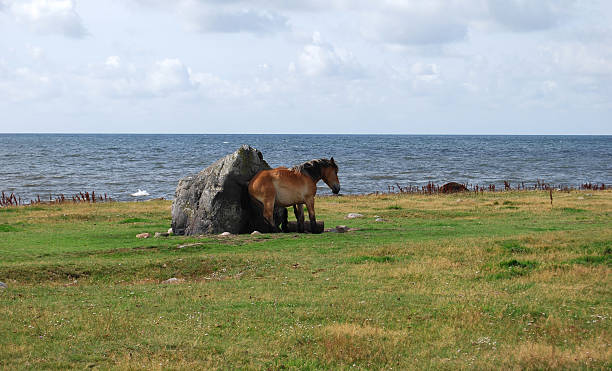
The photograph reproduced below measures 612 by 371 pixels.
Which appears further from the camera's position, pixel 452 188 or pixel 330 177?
pixel 452 188

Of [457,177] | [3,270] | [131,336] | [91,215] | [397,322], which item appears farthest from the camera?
[457,177]

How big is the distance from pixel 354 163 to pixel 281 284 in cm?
7194

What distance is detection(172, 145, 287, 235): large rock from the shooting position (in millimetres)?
20781

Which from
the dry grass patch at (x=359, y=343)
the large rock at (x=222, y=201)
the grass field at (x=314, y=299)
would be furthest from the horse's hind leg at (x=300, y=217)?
the dry grass patch at (x=359, y=343)

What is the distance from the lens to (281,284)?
13.0 metres

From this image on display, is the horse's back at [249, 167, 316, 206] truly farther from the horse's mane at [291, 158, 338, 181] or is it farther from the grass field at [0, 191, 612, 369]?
the grass field at [0, 191, 612, 369]

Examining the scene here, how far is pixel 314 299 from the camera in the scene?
452 inches

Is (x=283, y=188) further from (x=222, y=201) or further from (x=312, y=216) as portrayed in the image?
(x=222, y=201)

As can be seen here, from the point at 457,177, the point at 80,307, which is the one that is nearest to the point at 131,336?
the point at 80,307

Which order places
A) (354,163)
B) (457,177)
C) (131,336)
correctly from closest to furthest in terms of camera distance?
(131,336) < (457,177) < (354,163)

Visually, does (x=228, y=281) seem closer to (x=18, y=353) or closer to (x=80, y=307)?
(x=80, y=307)

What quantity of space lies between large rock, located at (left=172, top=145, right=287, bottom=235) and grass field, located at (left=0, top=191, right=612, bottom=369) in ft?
5.88

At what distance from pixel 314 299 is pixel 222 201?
32.4 feet

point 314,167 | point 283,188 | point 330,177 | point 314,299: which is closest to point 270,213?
point 283,188
